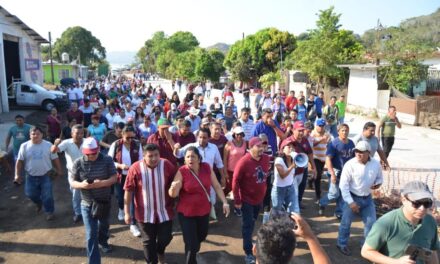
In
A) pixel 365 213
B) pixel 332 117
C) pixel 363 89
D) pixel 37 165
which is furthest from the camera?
pixel 363 89

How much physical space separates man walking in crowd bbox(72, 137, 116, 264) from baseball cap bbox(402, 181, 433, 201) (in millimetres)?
3377

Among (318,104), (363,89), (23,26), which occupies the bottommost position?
(318,104)

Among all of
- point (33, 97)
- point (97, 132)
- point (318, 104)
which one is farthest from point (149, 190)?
point (33, 97)

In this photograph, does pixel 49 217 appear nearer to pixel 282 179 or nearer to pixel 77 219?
pixel 77 219

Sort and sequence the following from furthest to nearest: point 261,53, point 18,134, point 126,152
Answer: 1. point 261,53
2. point 18,134
3. point 126,152

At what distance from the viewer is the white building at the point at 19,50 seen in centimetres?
2089

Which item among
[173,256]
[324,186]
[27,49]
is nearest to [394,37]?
[324,186]

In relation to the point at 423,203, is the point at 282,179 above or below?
below

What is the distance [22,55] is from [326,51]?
62.5ft

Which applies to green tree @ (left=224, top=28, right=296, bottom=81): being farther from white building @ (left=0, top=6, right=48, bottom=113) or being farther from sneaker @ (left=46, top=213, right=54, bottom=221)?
sneaker @ (left=46, top=213, right=54, bottom=221)

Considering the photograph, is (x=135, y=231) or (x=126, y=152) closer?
(x=126, y=152)

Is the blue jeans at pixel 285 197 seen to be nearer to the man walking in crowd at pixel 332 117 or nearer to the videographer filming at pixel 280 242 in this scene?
the videographer filming at pixel 280 242

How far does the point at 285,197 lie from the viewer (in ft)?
19.1

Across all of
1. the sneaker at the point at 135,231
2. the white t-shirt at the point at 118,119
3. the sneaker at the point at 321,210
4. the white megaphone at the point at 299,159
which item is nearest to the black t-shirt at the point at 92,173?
the sneaker at the point at 135,231
